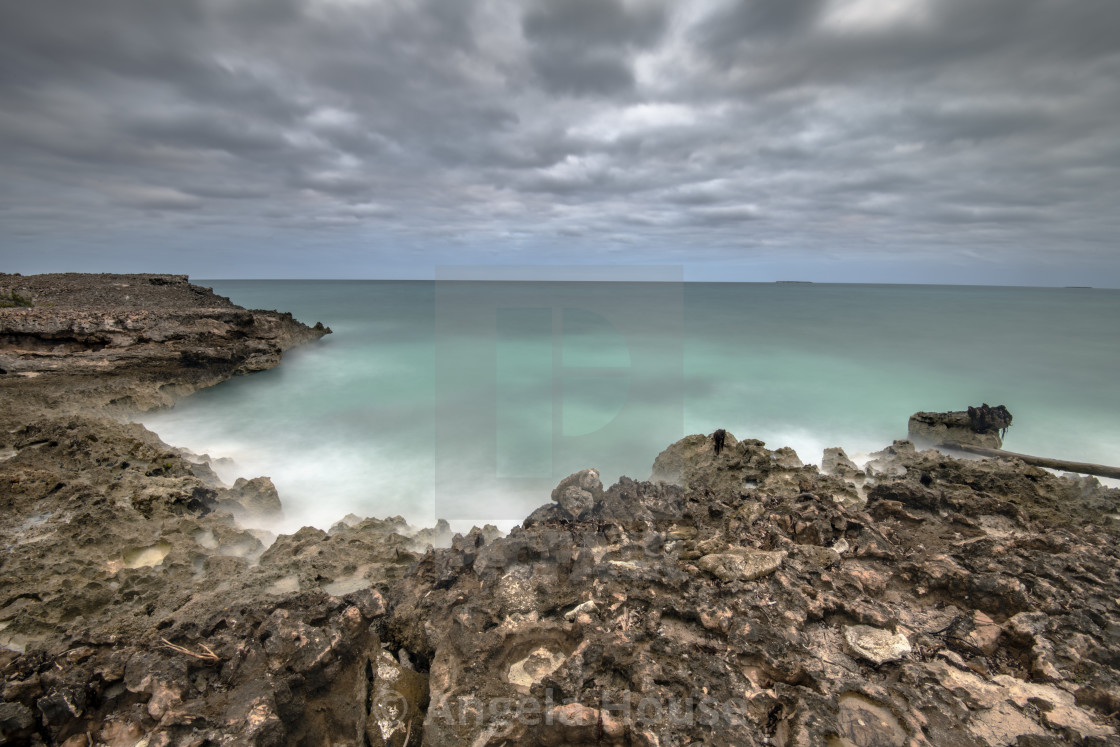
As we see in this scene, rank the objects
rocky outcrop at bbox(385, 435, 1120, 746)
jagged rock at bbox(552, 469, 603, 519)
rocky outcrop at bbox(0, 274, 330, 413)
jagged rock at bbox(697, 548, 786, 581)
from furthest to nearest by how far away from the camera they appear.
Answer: rocky outcrop at bbox(0, 274, 330, 413), jagged rock at bbox(552, 469, 603, 519), jagged rock at bbox(697, 548, 786, 581), rocky outcrop at bbox(385, 435, 1120, 746)

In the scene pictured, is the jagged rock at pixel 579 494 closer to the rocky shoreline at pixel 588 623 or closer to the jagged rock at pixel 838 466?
the rocky shoreline at pixel 588 623

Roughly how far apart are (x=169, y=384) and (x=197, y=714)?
10832mm

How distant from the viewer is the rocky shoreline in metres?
2.13

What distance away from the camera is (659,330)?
24641 mm

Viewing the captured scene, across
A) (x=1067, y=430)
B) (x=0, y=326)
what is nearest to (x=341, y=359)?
(x=0, y=326)

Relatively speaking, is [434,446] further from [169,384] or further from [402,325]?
[402,325]

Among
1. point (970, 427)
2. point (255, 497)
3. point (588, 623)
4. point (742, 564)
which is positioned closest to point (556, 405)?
point (255, 497)

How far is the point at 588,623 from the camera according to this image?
2.60 meters

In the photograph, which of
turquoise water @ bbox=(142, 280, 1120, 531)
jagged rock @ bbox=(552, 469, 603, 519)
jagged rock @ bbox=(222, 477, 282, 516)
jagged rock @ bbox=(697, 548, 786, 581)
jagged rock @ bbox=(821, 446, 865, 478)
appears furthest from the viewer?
turquoise water @ bbox=(142, 280, 1120, 531)

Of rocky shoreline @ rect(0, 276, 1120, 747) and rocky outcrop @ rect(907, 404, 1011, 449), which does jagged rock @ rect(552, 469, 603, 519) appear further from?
rocky outcrop @ rect(907, 404, 1011, 449)

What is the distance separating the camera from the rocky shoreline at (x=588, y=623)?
2.13 meters

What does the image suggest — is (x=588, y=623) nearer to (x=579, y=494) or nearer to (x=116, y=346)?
(x=579, y=494)

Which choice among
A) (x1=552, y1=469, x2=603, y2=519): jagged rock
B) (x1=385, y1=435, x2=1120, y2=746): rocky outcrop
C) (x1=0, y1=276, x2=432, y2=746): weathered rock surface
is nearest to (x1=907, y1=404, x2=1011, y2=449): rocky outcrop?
(x1=385, y1=435, x2=1120, y2=746): rocky outcrop

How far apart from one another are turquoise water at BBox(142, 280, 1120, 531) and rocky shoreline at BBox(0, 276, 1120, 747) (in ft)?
7.54
